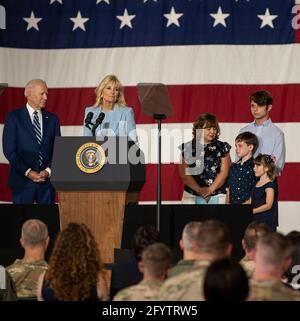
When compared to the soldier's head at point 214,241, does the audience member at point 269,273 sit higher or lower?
lower

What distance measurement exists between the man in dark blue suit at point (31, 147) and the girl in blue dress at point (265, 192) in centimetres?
176

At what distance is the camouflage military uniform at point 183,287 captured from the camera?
468cm

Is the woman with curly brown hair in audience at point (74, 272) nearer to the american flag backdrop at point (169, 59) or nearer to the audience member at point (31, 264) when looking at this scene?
the audience member at point (31, 264)

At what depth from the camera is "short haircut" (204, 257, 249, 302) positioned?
389 centimetres

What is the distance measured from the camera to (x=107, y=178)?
25.7ft

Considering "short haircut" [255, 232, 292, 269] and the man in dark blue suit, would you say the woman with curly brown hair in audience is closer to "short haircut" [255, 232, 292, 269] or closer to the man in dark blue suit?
"short haircut" [255, 232, 292, 269]

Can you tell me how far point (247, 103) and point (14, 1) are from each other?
2.86m

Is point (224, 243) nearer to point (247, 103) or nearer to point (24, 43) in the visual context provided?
point (247, 103)

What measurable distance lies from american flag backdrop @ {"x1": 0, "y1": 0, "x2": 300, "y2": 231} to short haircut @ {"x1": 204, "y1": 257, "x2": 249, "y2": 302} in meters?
7.00

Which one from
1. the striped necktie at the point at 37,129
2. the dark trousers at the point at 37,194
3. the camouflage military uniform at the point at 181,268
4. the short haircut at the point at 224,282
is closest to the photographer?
the short haircut at the point at 224,282

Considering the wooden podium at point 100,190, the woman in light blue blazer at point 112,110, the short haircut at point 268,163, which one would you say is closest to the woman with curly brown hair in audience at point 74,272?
the wooden podium at point 100,190

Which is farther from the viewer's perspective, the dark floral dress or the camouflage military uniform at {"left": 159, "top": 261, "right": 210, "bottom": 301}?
the dark floral dress

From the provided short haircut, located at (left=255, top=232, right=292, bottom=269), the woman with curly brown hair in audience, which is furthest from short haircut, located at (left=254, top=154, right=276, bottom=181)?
short haircut, located at (left=255, top=232, right=292, bottom=269)
